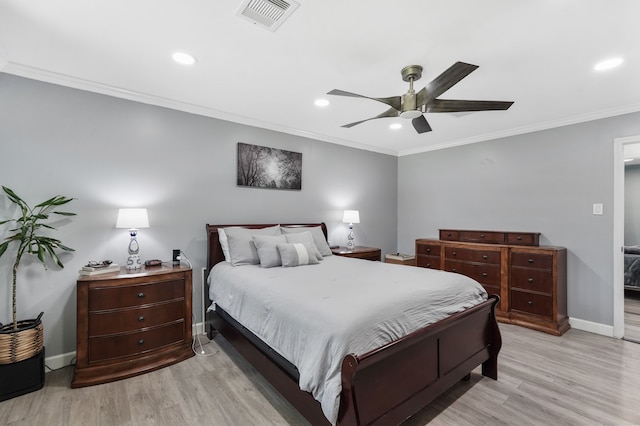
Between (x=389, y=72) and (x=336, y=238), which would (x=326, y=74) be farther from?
(x=336, y=238)

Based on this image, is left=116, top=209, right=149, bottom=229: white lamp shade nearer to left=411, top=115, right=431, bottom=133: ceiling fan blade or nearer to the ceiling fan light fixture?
the ceiling fan light fixture

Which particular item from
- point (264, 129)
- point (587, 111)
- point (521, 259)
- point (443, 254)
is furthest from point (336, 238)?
point (587, 111)

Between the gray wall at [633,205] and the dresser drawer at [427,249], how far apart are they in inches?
215

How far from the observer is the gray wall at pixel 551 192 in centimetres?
340

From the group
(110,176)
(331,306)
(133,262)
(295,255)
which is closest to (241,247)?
(295,255)

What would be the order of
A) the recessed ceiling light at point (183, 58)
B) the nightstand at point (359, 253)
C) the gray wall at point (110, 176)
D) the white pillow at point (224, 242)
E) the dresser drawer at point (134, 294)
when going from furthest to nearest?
the nightstand at point (359, 253) < the white pillow at point (224, 242) < the gray wall at point (110, 176) < the dresser drawer at point (134, 294) < the recessed ceiling light at point (183, 58)

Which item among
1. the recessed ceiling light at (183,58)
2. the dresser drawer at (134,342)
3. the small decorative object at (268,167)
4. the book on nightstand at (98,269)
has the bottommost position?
the dresser drawer at (134,342)

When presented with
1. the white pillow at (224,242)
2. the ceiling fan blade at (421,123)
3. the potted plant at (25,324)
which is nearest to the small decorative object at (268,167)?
the white pillow at (224,242)

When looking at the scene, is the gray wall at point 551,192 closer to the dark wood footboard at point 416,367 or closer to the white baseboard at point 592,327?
the white baseboard at point 592,327

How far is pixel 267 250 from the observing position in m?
A: 3.10

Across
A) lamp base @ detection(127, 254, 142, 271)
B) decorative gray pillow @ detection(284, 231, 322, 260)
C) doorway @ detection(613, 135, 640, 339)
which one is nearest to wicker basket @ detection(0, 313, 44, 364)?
lamp base @ detection(127, 254, 142, 271)

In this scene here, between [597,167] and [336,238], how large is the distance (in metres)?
3.40

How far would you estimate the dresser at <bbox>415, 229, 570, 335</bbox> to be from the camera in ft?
11.2

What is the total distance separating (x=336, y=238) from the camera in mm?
4762
